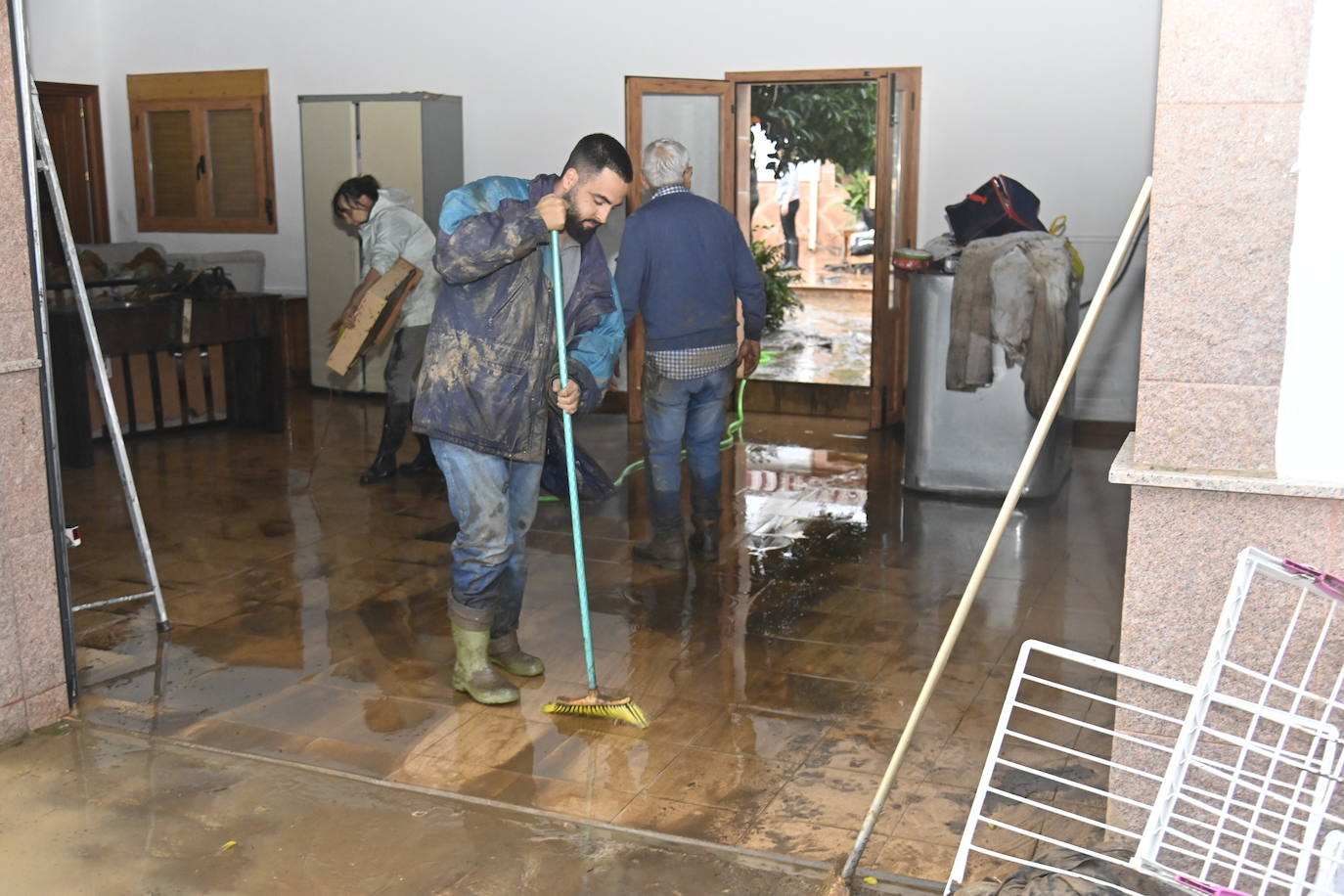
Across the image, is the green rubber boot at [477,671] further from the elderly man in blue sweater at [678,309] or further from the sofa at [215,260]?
the sofa at [215,260]

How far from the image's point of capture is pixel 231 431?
8.27 m

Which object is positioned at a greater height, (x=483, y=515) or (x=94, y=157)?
(x=94, y=157)

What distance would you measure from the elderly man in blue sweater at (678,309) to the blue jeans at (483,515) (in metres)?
1.33

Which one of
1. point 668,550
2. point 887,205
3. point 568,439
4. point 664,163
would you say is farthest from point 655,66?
point 568,439

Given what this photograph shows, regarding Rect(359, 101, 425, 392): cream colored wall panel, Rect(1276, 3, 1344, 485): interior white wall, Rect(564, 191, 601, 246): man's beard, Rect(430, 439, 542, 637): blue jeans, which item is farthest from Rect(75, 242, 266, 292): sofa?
Rect(1276, 3, 1344, 485): interior white wall

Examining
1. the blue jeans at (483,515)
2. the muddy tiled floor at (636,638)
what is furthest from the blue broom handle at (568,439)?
the muddy tiled floor at (636,638)

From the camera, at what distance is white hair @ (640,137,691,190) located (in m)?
5.27

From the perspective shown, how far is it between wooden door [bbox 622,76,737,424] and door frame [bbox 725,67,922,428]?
0.35ft

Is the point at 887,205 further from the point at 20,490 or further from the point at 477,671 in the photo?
the point at 20,490

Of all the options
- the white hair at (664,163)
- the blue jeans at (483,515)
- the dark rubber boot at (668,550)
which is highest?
the white hair at (664,163)

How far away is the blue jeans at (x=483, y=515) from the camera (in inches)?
153

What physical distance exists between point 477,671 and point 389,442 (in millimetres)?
3118

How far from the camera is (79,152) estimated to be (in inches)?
420

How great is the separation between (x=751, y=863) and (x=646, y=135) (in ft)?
19.6
